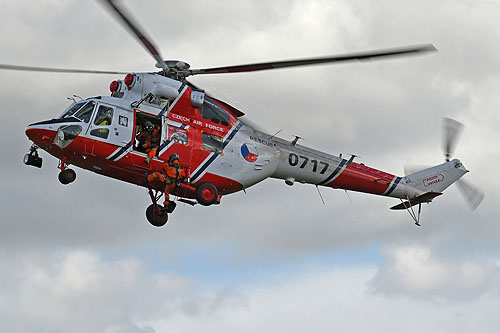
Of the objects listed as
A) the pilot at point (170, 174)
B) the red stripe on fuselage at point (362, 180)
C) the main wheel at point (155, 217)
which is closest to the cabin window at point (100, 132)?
the pilot at point (170, 174)

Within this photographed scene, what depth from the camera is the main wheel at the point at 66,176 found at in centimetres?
2442

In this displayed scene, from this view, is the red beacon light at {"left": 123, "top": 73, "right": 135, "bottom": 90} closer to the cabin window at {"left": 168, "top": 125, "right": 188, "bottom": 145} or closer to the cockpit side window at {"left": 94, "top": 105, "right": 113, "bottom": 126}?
the cockpit side window at {"left": 94, "top": 105, "right": 113, "bottom": 126}

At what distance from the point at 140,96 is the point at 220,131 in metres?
2.72

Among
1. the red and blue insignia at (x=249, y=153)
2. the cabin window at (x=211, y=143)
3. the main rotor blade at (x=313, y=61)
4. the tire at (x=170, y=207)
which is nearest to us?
the main rotor blade at (x=313, y=61)

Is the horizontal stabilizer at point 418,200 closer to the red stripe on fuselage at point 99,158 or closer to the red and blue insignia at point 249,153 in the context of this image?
the red and blue insignia at point 249,153

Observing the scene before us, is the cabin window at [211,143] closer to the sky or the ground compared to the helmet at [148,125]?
closer to the sky

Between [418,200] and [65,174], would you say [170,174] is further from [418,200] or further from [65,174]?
[418,200]

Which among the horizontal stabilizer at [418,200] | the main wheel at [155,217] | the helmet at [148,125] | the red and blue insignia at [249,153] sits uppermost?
the horizontal stabilizer at [418,200]

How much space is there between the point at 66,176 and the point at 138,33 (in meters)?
4.54

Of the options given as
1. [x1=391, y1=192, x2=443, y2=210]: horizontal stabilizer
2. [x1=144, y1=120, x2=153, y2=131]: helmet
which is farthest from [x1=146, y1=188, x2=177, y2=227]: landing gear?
[x1=391, y1=192, x2=443, y2=210]: horizontal stabilizer

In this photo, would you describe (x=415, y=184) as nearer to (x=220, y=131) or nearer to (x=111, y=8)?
(x=220, y=131)

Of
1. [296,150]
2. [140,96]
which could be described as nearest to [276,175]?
[296,150]

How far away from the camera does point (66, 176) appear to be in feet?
80.1

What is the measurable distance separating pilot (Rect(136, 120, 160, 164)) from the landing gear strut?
2.08 m
